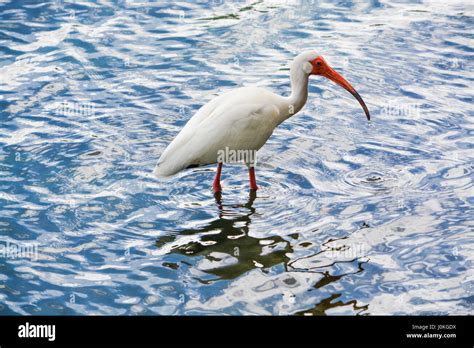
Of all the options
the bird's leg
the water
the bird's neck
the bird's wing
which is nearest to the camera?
the water

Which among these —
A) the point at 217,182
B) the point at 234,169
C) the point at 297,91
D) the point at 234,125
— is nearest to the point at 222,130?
the point at 234,125

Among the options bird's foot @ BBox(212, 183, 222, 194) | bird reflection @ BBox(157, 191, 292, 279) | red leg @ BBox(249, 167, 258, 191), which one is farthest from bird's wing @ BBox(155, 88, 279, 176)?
bird reflection @ BBox(157, 191, 292, 279)

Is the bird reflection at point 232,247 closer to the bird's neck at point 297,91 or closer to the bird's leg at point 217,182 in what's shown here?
the bird's leg at point 217,182

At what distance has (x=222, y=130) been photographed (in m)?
8.11

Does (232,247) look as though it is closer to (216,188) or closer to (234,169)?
(216,188)

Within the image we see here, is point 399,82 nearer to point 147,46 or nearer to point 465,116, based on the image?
point 465,116

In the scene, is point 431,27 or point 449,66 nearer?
point 449,66

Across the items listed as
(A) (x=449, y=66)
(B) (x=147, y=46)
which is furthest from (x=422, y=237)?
(B) (x=147, y=46)

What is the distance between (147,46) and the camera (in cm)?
1252

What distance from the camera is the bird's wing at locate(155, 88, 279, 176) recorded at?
8008 millimetres

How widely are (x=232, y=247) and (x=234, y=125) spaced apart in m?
1.32

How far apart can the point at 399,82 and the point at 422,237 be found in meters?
4.12

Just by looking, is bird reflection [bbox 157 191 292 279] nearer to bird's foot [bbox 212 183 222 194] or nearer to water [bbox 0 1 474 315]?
water [bbox 0 1 474 315]

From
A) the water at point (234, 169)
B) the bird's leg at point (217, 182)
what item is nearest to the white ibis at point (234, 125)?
the bird's leg at point (217, 182)
